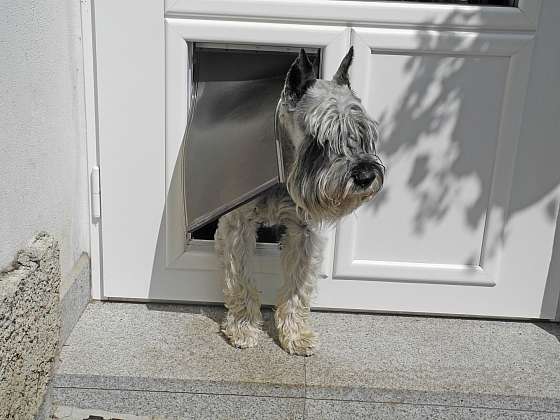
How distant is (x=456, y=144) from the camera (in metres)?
3.58

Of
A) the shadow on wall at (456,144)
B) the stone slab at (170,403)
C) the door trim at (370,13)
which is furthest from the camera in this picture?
the shadow on wall at (456,144)

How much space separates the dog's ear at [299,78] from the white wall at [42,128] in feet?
3.68

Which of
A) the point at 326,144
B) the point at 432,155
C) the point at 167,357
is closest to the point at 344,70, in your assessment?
the point at 326,144

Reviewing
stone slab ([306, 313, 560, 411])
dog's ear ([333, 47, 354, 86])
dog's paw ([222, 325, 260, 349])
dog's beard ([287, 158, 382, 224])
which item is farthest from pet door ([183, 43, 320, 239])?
stone slab ([306, 313, 560, 411])

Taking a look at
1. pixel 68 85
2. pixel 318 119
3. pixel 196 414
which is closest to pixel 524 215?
pixel 318 119

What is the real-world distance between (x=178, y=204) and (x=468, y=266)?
1.74m

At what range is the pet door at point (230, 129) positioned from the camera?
301 cm

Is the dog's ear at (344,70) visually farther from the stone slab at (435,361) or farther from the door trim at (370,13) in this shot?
the stone slab at (435,361)

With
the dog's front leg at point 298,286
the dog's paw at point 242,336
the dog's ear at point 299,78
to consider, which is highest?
the dog's ear at point 299,78

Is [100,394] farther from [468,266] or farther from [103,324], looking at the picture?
[468,266]

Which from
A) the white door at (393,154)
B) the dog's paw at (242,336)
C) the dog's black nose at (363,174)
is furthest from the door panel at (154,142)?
the dog's black nose at (363,174)

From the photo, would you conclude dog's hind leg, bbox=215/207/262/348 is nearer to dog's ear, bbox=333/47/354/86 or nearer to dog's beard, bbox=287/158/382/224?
dog's beard, bbox=287/158/382/224

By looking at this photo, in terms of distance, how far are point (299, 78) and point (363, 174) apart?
0.54 metres

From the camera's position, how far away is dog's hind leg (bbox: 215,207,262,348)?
337 centimetres
